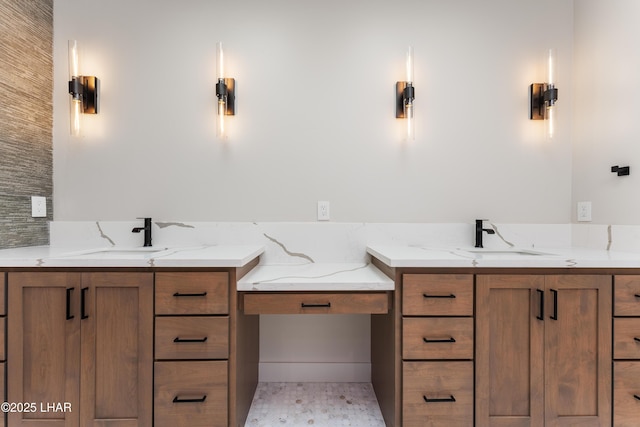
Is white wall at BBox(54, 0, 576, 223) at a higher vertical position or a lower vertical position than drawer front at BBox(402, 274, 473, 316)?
higher

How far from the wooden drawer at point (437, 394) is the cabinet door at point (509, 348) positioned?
0.19 feet

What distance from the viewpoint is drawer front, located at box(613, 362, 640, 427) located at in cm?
138

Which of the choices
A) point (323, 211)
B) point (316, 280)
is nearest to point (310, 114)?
point (323, 211)

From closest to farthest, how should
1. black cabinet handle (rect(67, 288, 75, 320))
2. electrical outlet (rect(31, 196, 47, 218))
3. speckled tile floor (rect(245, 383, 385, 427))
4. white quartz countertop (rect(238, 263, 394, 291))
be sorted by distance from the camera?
black cabinet handle (rect(67, 288, 75, 320)), white quartz countertop (rect(238, 263, 394, 291)), speckled tile floor (rect(245, 383, 385, 427)), electrical outlet (rect(31, 196, 47, 218))

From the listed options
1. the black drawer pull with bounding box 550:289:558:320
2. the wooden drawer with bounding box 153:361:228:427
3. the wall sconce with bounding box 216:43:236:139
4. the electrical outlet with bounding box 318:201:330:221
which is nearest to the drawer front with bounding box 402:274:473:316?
the black drawer pull with bounding box 550:289:558:320

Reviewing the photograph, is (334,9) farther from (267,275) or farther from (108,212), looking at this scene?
(108,212)

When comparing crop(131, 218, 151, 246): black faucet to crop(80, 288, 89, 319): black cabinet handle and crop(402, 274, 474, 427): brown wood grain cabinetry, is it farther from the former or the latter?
crop(402, 274, 474, 427): brown wood grain cabinetry

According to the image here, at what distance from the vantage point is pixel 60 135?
1.97m

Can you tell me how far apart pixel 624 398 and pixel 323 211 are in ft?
5.31

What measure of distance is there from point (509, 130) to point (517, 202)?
1.46 ft

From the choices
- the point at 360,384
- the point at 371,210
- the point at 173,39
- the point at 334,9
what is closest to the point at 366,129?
the point at 371,210

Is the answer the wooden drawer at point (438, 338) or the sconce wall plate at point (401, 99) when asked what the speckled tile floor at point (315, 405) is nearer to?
the wooden drawer at point (438, 338)

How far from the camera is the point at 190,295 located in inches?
53.5

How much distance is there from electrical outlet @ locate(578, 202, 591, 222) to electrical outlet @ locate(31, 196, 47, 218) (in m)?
3.16
